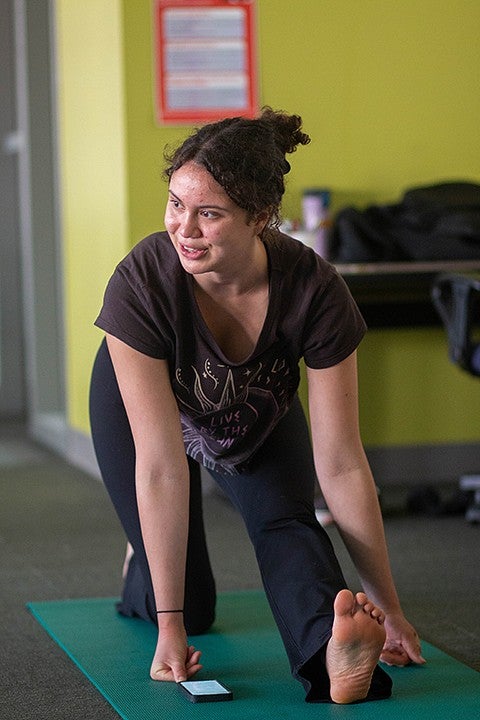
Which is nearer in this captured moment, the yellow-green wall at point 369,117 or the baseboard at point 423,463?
the yellow-green wall at point 369,117

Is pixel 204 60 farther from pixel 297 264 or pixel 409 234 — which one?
pixel 297 264

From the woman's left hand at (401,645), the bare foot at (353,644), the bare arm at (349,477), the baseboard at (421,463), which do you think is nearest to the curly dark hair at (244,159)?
the bare arm at (349,477)

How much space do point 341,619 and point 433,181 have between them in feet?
8.74

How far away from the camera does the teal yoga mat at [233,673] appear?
2.04 m

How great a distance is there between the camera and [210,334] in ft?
6.96

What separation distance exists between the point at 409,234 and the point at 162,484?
2.02 m

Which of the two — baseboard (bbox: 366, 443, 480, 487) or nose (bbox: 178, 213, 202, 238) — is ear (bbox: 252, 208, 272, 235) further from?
baseboard (bbox: 366, 443, 480, 487)

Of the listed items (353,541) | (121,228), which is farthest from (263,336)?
(121,228)

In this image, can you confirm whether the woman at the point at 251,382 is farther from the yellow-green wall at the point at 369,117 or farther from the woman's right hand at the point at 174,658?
the yellow-green wall at the point at 369,117

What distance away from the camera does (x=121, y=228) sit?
4.25 meters

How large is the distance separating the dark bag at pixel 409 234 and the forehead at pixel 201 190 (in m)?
2.00

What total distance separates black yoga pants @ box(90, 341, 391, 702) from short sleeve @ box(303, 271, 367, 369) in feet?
0.86

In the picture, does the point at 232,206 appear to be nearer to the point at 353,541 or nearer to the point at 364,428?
the point at 353,541

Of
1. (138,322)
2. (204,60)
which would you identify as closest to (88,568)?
(138,322)
